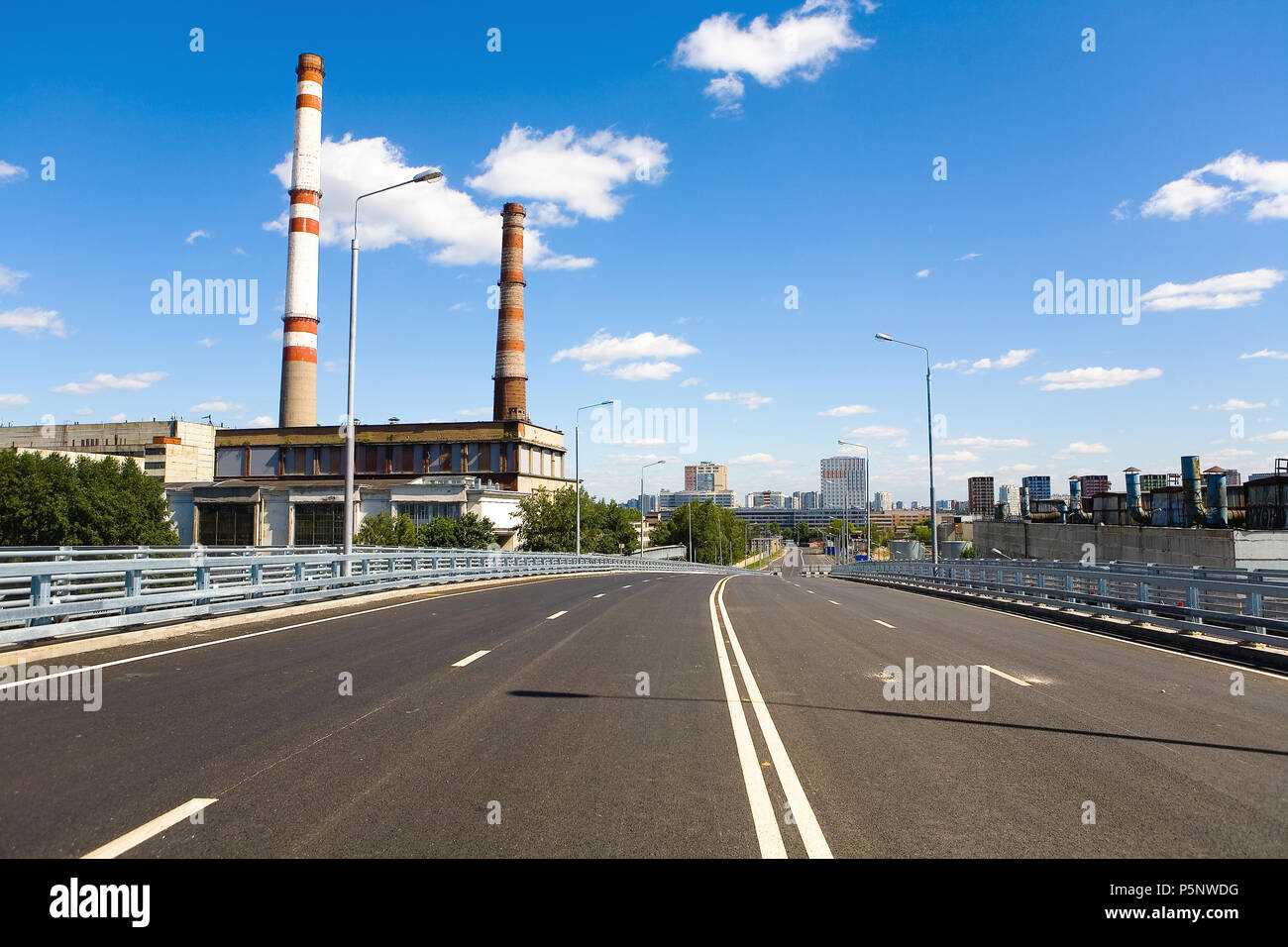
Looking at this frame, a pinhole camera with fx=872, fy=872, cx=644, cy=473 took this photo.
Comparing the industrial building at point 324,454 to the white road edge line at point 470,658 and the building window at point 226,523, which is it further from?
the white road edge line at point 470,658

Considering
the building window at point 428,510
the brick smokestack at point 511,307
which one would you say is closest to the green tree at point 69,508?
the building window at point 428,510

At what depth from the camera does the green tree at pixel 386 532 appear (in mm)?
78562

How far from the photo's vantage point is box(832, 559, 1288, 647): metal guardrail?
1266 cm

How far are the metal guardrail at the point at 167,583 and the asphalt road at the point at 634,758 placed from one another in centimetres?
108

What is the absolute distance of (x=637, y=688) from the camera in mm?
9266

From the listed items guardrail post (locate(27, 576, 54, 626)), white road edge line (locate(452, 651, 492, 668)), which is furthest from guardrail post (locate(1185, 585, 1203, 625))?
guardrail post (locate(27, 576, 54, 626))

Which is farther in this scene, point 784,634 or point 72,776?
point 784,634

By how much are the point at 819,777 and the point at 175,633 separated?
11.4 m

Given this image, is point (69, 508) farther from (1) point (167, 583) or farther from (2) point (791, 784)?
(2) point (791, 784)

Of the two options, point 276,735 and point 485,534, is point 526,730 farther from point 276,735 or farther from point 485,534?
point 485,534

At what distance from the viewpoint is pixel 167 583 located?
936 inches

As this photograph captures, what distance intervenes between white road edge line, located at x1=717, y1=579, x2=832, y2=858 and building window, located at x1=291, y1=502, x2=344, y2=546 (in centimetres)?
8232

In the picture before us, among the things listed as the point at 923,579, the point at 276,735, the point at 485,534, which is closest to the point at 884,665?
the point at 276,735
